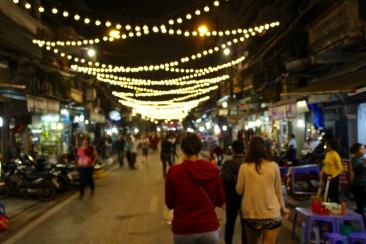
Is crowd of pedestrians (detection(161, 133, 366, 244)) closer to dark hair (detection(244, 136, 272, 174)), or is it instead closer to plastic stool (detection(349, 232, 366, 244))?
dark hair (detection(244, 136, 272, 174))

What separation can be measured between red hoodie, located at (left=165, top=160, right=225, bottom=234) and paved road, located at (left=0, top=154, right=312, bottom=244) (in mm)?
4201

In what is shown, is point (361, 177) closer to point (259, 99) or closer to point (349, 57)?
point (349, 57)

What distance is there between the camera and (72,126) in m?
31.7

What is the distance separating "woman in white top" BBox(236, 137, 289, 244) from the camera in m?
5.44

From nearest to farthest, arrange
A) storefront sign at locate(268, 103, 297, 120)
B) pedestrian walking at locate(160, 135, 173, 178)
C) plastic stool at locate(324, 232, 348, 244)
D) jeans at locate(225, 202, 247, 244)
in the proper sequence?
plastic stool at locate(324, 232, 348, 244)
jeans at locate(225, 202, 247, 244)
storefront sign at locate(268, 103, 297, 120)
pedestrian walking at locate(160, 135, 173, 178)

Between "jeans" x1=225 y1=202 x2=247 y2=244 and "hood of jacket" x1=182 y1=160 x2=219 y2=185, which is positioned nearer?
"hood of jacket" x1=182 y1=160 x2=219 y2=185

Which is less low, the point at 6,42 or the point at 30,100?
the point at 6,42

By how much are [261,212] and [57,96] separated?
21.0 meters

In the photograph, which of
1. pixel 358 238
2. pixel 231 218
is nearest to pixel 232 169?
pixel 231 218

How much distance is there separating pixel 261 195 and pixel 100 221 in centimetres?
596

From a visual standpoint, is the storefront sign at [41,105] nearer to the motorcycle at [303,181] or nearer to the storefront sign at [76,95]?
the storefront sign at [76,95]

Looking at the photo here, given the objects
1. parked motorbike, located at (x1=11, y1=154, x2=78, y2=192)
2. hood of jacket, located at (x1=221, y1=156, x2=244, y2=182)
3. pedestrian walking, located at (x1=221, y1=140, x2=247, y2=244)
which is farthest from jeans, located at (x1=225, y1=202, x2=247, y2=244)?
parked motorbike, located at (x1=11, y1=154, x2=78, y2=192)

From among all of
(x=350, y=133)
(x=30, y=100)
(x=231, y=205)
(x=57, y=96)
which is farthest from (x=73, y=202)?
(x=57, y=96)

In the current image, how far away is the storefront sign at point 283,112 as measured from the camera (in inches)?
670
